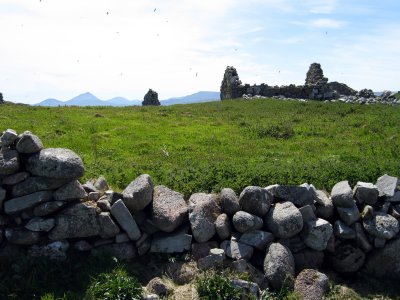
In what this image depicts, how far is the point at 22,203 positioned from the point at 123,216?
8.77 feet

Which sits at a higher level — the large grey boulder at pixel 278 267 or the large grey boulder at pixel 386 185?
the large grey boulder at pixel 386 185

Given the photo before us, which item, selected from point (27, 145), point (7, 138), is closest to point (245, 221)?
point (27, 145)

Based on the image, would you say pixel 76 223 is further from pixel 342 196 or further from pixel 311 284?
pixel 342 196

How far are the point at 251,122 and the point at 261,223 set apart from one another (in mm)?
14776

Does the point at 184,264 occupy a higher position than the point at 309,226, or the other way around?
the point at 309,226

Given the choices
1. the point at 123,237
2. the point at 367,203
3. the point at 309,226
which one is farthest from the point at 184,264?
the point at 367,203

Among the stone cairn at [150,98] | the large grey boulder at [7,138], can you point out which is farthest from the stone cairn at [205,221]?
the stone cairn at [150,98]

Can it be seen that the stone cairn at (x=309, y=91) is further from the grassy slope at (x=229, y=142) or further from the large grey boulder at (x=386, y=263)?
the large grey boulder at (x=386, y=263)

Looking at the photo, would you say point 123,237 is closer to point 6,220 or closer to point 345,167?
point 6,220

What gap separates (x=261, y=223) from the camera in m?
12.8

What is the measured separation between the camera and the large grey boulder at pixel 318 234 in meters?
12.9

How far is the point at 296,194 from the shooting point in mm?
13336

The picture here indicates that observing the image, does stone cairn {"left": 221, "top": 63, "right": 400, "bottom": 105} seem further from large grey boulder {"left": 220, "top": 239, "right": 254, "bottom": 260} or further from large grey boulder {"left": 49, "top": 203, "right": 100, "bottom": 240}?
large grey boulder {"left": 49, "top": 203, "right": 100, "bottom": 240}

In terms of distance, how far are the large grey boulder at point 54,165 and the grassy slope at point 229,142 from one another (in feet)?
9.02
